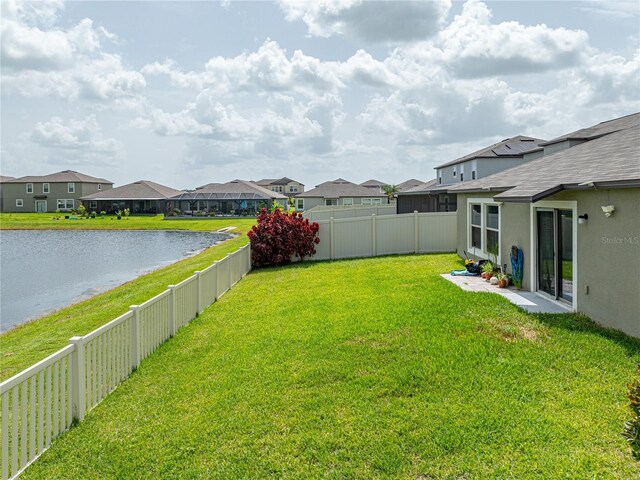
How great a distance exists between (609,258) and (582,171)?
224 centimetres

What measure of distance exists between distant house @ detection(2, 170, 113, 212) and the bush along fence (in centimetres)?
6947

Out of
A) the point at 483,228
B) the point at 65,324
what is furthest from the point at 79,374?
the point at 483,228

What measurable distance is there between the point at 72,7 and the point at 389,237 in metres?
13.8

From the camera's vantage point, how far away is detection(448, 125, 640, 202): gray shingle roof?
23.9 feet

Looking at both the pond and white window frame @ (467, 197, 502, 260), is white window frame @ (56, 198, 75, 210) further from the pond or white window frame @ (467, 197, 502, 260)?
white window frame @ (467, 197, 502, 260)

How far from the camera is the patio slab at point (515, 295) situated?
8624 millimetres

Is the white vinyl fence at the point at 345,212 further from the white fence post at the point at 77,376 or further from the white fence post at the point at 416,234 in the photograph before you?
the white fence post at the point at 77,376

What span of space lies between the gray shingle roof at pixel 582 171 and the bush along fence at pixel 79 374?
6977 millimetres

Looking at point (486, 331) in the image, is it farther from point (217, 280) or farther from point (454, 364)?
point (217, 280)

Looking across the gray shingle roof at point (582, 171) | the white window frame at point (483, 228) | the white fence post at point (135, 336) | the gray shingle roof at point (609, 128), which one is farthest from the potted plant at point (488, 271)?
the white fence post at point (135, 336)

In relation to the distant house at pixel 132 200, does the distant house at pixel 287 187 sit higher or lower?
higher

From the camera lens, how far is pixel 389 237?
18.0 metres

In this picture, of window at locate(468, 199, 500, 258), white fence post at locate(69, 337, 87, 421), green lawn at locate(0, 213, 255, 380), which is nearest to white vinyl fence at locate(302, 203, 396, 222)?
green lawn at locate(0, 213, 255, 380)

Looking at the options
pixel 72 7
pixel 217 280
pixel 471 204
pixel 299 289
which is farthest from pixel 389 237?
pixel 72 7
